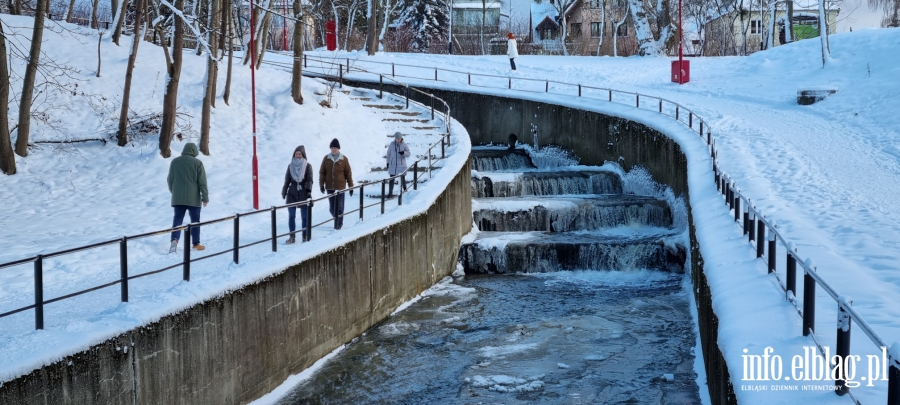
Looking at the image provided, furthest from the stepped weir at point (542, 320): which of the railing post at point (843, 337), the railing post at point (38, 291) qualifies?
the railing post at point (843, 337)

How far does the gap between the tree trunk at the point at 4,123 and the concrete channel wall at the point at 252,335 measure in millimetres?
8681

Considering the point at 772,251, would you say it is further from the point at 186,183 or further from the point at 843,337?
the point at 186,183

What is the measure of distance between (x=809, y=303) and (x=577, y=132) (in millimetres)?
23887

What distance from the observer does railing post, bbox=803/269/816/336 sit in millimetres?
7141

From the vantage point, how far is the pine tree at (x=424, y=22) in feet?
208

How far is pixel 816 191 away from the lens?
1644 cm

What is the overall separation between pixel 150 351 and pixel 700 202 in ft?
33.3

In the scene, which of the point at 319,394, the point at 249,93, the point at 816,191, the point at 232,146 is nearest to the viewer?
the point at 319,394

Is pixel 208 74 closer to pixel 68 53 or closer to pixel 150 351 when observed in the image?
pixel 68 53

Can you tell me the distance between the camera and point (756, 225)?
1226 cm

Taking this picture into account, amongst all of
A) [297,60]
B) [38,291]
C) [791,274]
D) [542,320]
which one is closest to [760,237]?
[791,274]

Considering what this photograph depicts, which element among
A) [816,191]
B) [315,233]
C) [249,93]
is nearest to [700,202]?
[816,191]

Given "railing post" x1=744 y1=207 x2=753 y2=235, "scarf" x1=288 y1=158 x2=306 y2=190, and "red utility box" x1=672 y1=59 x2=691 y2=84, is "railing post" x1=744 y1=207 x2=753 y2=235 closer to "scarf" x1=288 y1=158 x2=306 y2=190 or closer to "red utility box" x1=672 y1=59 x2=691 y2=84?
"scarf" x1=288 y1=158 x2=306 y2=190

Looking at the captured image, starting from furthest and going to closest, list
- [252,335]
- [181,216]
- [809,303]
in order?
[181,216] → [252,335] → [809,303]
